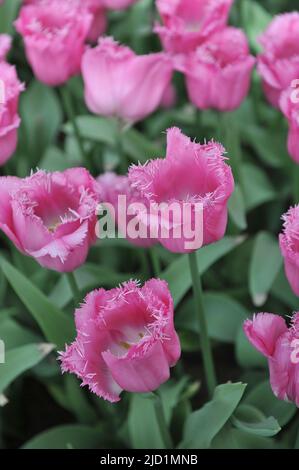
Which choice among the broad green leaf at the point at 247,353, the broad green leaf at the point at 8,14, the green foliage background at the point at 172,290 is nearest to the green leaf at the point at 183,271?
the green foliage background at the point at 172,290

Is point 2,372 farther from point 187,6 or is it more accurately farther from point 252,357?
point 187,6

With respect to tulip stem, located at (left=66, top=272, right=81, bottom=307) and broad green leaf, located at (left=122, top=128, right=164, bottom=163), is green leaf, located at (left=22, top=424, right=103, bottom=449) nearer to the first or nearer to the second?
tulip stem, located at (left=66, top=272, right=81, bottom=307)

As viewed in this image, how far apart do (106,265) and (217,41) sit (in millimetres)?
392

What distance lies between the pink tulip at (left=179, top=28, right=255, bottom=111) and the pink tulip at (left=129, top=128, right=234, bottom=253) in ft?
0.98

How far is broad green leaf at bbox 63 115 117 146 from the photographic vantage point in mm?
1203

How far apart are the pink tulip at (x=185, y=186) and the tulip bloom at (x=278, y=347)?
0.09 meters

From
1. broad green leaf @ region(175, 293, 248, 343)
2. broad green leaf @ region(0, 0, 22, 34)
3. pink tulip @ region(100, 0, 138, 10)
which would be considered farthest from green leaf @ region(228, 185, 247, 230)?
broad green leaf @ region(0, 0, 22, 34)

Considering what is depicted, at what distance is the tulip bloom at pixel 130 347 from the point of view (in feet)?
2.09

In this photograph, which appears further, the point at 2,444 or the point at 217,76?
the point at 2,444

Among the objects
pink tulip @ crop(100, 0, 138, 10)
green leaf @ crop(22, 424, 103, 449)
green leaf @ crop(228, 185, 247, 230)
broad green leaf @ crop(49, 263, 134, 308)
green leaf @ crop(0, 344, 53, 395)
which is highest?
pink tulip @ crop(100, 0, 138, 10)

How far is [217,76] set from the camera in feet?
3.15

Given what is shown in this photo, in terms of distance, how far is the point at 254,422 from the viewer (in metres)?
0.82

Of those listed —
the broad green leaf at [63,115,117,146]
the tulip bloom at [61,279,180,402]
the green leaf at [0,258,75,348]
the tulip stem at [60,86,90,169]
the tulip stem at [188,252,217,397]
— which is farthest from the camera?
the broad green leaf at [63,115,117,146]
